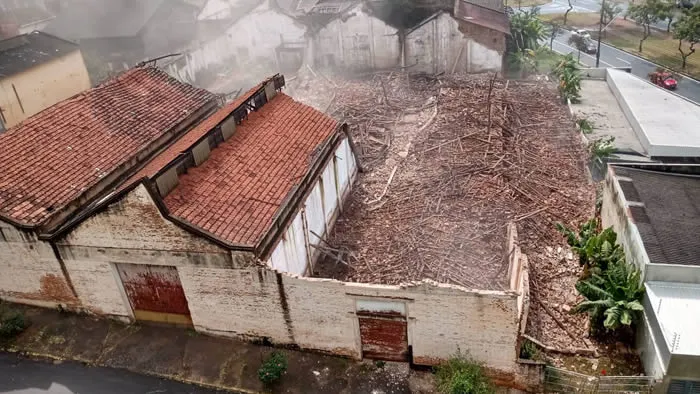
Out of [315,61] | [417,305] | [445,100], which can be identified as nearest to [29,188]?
[417,305]

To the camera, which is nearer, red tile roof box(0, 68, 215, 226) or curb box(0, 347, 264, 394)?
curb box(0, 347, 264, 394)

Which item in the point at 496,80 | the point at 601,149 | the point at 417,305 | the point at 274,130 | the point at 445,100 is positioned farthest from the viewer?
the point at 496,80

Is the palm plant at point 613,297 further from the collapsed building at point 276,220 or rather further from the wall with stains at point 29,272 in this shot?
the wall with stains at point 29,272

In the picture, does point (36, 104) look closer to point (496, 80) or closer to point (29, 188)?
point (29, 188)

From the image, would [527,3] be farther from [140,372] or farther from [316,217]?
[140,372]

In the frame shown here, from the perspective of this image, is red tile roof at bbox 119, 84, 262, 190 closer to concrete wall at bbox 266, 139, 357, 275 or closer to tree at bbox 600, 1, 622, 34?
concrete wall at bbox 266, 139, 357, 275

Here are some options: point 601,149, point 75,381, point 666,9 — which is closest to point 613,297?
point 601,149

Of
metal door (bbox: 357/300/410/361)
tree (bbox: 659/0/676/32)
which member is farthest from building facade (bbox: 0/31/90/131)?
tree (bbox: 659/0/676/32)
